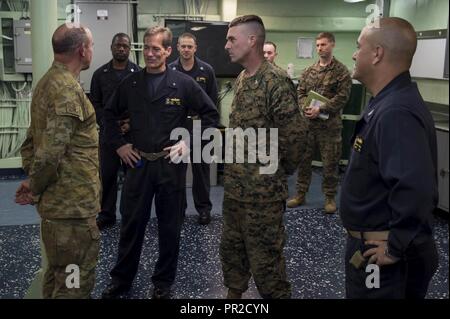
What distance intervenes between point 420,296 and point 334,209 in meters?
2.46

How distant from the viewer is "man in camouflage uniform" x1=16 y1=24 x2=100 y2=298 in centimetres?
175

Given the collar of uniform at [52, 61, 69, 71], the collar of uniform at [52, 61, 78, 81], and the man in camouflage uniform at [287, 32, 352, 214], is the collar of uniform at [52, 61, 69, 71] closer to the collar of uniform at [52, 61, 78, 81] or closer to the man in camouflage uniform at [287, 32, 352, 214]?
the collar of uniform at [52, 61, 78, 81]

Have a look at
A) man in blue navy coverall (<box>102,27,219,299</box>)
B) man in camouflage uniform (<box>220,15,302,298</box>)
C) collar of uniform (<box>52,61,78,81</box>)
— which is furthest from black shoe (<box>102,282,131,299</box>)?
collar of uniform (<box>52,61,78,81</box>)

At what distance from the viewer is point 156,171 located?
2314mm

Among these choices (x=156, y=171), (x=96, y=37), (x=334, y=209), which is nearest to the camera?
(x=156, y=171)

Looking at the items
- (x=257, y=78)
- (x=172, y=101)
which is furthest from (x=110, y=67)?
(x=257, y=78)

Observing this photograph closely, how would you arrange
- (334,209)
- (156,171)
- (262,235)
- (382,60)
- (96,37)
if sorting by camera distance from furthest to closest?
(96,37) → (334,209) → (156,171) → (262,235) → (382,60)

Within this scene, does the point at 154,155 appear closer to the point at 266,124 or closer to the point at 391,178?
the point at 266,124

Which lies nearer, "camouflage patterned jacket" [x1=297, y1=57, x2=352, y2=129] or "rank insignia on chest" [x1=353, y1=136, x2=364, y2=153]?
"rank insignia on chest" [x1=353, y1=136, x2=364, y2=153]

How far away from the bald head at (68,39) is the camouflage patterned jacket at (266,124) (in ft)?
2.50

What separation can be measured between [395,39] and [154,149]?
4.44 feet

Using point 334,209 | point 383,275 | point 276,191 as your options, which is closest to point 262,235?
point 276,191

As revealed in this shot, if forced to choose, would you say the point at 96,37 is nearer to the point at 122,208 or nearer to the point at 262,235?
the point at 122,208

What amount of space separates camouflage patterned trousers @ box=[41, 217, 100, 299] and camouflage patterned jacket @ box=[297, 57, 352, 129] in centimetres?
241
